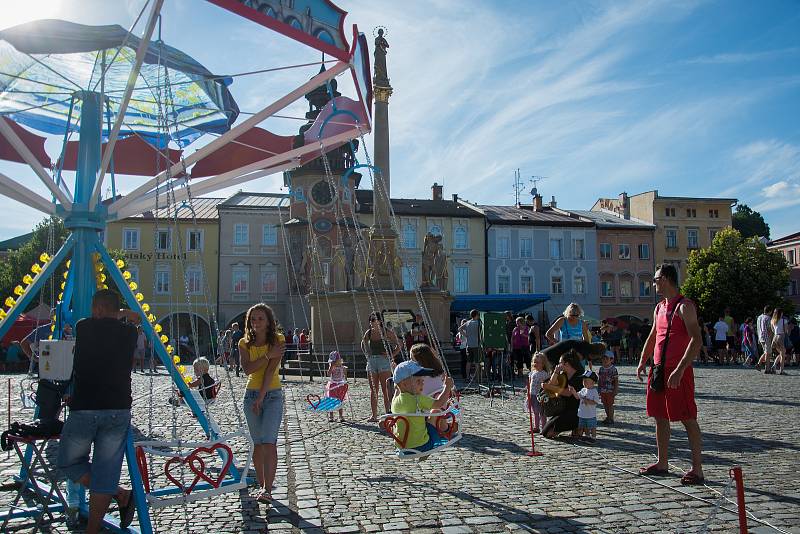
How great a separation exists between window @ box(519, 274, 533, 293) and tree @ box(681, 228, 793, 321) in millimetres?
11243

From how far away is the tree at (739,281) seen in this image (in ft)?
165

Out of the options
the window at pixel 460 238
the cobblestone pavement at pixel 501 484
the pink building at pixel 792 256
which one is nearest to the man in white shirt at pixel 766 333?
the cobblestone pavement at pixel 501 484

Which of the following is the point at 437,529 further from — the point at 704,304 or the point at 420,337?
the point at 704,304

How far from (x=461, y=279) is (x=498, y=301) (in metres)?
14.6

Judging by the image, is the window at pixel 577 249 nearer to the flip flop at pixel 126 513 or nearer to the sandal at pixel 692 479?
the sandal at pixel 692 479

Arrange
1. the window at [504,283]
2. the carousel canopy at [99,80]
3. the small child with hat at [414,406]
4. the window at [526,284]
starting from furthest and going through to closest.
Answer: the window at [526,284]
the window at [504,283]
the small child with hat at [414,406]
the carousel canopy at [99,80]

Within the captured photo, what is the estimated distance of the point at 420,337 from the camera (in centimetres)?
1886

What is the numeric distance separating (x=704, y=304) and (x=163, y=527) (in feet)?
167

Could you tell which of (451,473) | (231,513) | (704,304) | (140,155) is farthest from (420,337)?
(704,304)

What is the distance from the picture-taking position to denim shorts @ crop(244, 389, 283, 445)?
21.4 ft

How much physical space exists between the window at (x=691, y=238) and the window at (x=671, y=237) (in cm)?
116

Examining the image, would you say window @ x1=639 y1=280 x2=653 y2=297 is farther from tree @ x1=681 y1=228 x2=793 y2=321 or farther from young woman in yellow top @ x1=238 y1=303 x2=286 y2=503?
young woman in yellow top @ x1=238 y1=303 x2=286 y2=503

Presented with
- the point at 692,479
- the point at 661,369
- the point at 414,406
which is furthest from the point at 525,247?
the point at 692,479

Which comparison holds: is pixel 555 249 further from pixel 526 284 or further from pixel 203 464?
pixel 203 464
